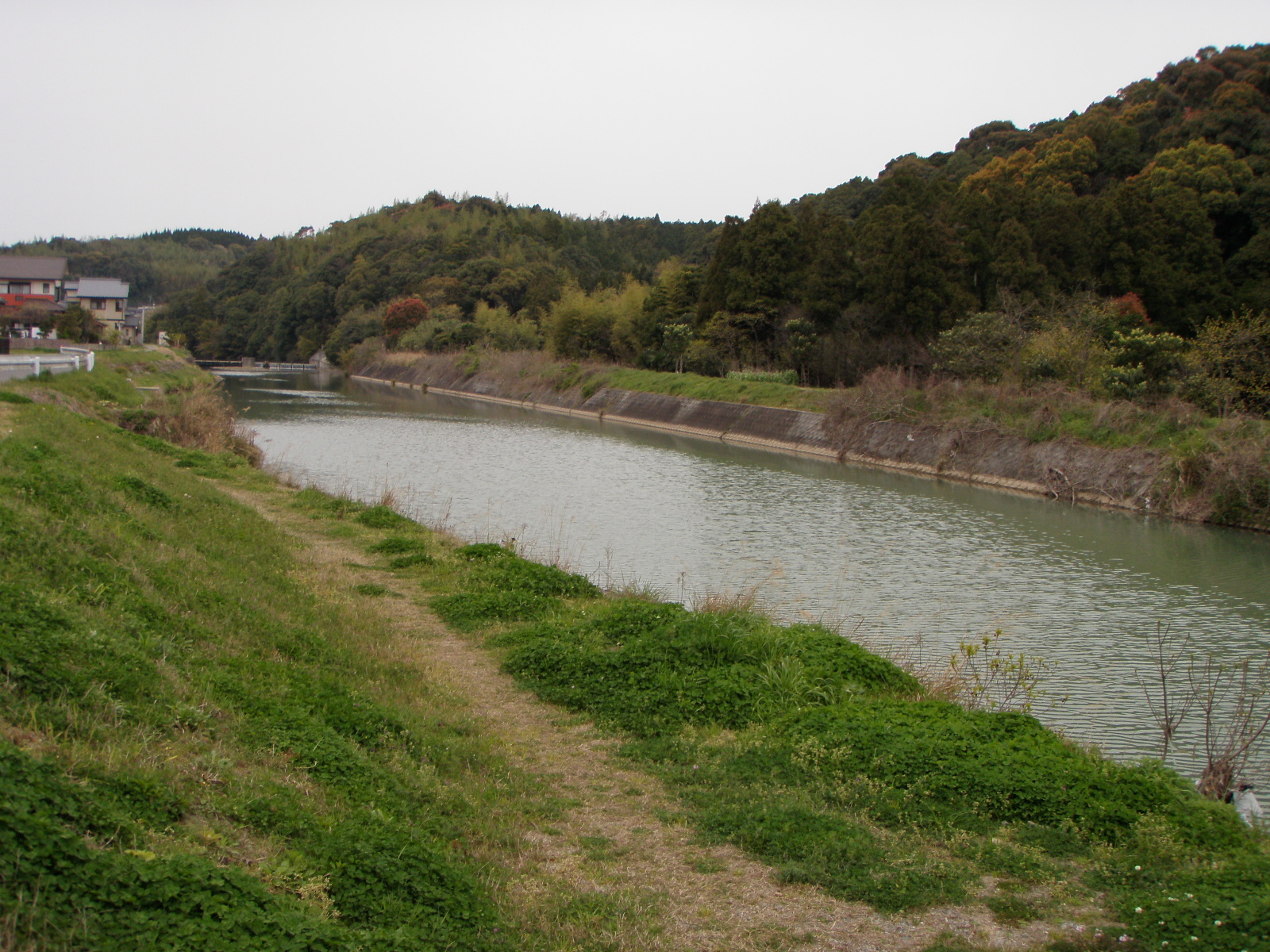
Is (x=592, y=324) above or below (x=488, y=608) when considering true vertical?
above

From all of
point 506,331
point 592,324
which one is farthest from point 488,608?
point 506,331

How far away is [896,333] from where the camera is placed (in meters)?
40.8

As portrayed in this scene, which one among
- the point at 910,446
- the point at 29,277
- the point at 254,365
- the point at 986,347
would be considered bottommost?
the point at 910,446

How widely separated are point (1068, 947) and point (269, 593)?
7.32 m

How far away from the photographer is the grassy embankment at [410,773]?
3658 mm

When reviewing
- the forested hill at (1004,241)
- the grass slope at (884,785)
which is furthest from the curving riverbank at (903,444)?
the grass slope at (884,785)

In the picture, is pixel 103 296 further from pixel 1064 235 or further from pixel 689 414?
pixel 1064 235

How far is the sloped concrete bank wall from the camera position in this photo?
27.1m

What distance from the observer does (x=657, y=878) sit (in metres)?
5.22

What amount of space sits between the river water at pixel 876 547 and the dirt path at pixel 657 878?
5.04 meters

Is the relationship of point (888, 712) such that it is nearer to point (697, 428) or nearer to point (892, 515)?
point (892, 515)

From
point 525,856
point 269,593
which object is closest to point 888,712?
point 525,856

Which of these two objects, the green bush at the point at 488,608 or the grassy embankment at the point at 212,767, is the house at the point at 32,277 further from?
the grassy embankment at the point at 212,767

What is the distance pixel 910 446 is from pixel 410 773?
30242 mm
